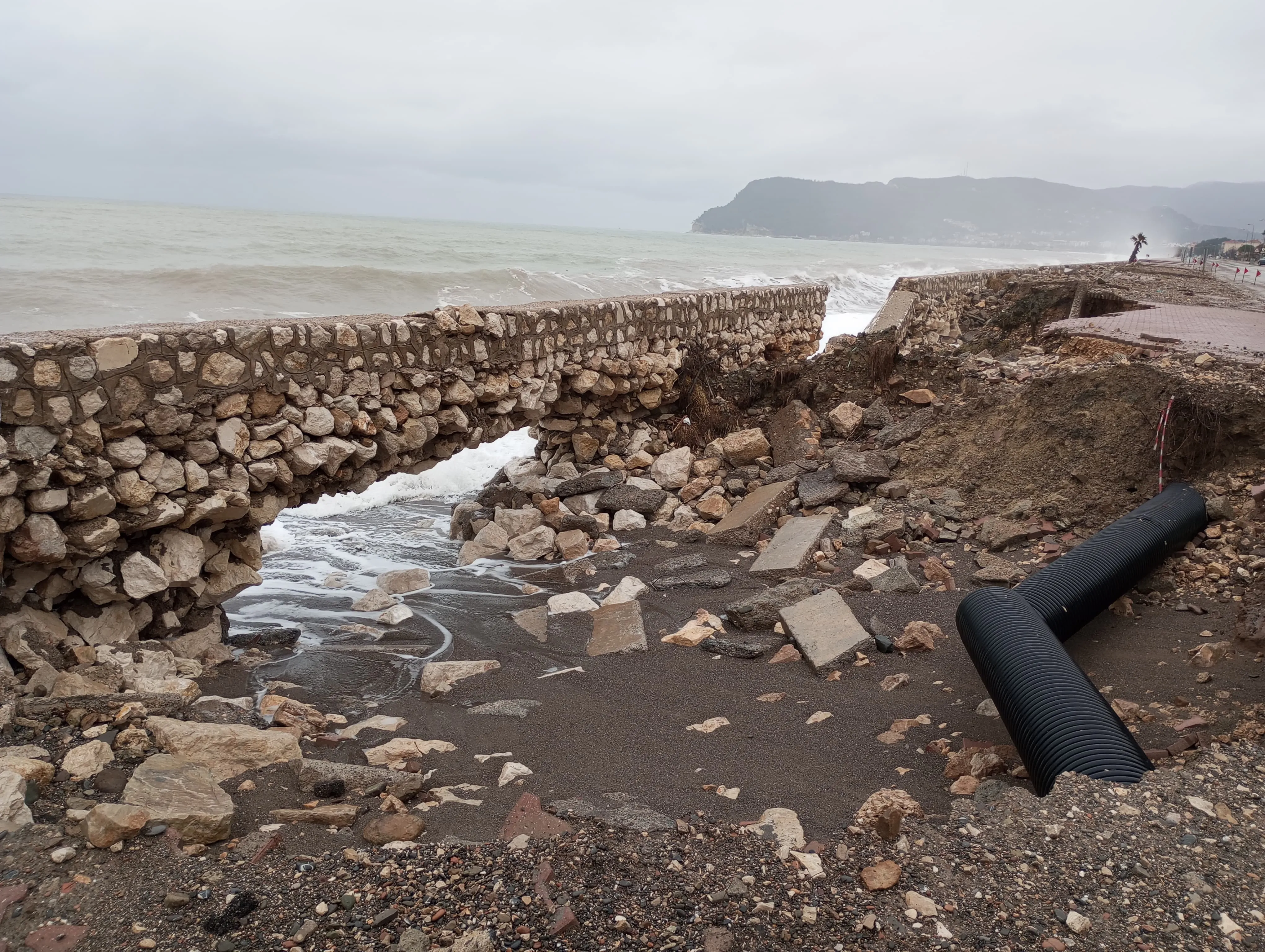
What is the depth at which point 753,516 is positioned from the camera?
662 centimetres

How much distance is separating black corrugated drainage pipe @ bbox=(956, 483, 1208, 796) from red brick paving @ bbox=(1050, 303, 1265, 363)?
358 cm

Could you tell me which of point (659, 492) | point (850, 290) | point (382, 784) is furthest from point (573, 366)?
point (850, 290)

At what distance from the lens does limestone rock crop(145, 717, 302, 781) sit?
3.34 m

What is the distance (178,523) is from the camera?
4.67 m

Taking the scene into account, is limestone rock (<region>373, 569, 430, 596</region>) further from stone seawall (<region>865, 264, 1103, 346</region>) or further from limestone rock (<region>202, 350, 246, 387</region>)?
stone seawall (<region>865, 264, 1103, 346</region>)

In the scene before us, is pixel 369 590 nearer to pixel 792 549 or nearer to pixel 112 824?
pixel 792 549

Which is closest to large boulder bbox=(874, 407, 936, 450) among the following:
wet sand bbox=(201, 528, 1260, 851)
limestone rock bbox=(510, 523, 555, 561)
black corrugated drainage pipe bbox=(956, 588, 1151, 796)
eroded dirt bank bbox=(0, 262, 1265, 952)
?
eroded dirt bank bbox=(0, 262, 1265, 952)

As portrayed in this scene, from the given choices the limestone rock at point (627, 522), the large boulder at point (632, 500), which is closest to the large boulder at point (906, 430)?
the large boulder at point (632, 500)

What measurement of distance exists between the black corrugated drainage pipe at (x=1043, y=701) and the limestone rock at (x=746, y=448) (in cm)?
423

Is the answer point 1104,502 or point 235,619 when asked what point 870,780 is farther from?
point 235,619

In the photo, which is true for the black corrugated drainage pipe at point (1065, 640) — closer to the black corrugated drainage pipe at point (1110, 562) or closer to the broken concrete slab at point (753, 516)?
the black corrugated drainage pipe at point (1110, 562)

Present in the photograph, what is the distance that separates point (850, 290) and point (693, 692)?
104 feet

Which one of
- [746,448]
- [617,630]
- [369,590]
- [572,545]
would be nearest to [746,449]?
[746,448]

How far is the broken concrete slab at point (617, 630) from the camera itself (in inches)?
195
